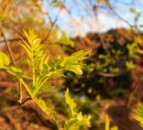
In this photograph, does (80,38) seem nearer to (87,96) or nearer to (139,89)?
(139,89)

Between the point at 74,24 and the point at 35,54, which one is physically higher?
the point at 35,54

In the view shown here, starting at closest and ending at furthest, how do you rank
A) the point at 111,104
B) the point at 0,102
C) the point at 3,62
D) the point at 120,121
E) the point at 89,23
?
1. the point at 3,62
2. the point at 89,23
3. the point at 0,102
4. the point at 120,121
5. the point at 111,104

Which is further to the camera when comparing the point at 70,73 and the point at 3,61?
the point at 70,73

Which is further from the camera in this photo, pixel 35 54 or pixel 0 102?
pixel 0 102

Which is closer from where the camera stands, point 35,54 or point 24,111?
point 35,54

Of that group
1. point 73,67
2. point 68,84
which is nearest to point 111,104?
point 68,84

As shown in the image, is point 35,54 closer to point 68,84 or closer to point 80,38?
point 80,38

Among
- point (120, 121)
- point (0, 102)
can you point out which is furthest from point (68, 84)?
point (0, 102)

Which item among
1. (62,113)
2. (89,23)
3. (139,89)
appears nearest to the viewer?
(89,23)

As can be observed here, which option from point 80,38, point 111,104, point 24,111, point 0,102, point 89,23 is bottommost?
point 111,104
